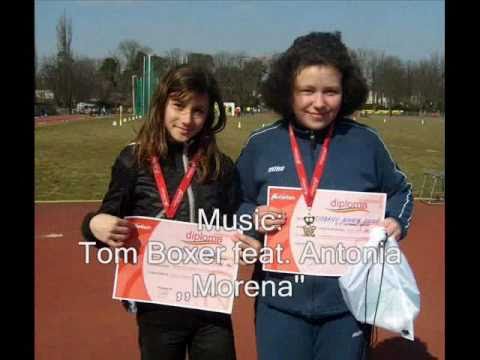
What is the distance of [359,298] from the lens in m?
2.28

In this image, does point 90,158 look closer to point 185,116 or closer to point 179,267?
point 179,267

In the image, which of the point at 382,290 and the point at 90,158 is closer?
the point at 382,290

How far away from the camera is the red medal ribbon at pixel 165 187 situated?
2334 mm

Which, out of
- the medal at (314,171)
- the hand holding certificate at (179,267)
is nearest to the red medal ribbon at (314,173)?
the medal at (314,171)

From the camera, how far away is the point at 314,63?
2.30m

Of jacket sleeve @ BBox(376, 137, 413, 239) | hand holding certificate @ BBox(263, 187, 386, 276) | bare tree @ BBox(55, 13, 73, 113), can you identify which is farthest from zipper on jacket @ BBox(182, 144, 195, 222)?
bare tree @ BBox(55, 13, 73, 113)

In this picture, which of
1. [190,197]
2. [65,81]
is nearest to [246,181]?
[190,197]

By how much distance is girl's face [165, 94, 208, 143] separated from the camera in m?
2.33

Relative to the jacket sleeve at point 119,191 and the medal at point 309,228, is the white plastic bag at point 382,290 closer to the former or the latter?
the medal at point 309,228

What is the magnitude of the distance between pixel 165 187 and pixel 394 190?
94cm

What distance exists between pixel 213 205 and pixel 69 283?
376 cm

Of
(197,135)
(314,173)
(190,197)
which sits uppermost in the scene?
(197,135)
